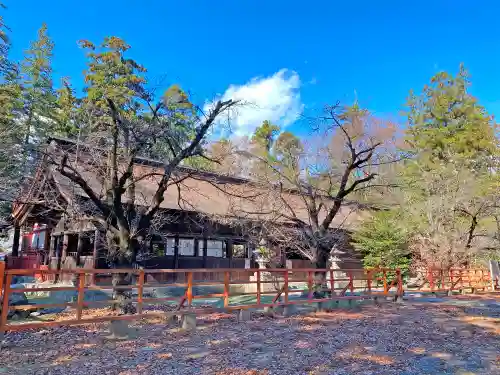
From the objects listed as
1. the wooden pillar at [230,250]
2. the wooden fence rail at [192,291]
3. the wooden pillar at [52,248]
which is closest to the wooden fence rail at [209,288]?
the wooden fence rail at [192,291]

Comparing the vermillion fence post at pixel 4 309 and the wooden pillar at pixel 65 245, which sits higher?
the wooden pillar at pixel 65 245

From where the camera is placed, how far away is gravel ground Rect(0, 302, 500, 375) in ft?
17.4

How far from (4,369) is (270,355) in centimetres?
383

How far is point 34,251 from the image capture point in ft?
71.0

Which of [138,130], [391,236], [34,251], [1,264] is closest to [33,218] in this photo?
[34,251]

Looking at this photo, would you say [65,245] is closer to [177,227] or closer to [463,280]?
[177,227]

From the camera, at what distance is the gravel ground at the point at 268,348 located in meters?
5.29

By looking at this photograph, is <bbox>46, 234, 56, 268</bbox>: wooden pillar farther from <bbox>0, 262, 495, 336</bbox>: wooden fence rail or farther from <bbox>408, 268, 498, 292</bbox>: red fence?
<bbox>408, 268, 498, 292</bbox>: red fence

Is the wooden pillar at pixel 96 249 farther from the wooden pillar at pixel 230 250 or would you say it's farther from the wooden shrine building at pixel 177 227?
the wooden pillar at pixel 230 250

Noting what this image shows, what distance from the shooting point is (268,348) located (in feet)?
21.0

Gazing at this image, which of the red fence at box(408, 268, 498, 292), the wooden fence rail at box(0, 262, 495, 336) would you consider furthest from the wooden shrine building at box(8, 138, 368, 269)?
the red fence at box(408, 268, 498, 292)

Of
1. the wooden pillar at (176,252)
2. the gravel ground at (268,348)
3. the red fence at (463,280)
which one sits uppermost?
the wooden pillar at (176,252)

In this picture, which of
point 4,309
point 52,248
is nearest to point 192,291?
point 4,309

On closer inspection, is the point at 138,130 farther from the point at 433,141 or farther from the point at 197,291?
the point at 433,141
